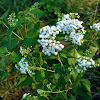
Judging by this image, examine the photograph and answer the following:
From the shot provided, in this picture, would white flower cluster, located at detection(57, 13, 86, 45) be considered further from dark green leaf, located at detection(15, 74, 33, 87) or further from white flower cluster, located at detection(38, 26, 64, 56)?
dark green leaf, located at detection(15, 74, 33, 87)

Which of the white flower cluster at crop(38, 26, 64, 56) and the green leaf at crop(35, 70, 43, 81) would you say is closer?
the white flower cluster at crop(38, 26, 64, 56)

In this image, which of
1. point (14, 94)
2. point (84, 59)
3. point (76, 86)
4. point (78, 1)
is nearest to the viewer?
point (84, 59)

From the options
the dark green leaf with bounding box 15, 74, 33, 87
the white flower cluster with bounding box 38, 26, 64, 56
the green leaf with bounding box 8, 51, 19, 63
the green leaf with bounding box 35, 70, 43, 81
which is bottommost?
the dark green leaf with bounding box 15, 74, 33, 87

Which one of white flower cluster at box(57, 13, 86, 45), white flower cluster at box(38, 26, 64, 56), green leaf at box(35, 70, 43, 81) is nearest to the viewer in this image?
Result: white flower cluster at box(38, 26, 64, 56)

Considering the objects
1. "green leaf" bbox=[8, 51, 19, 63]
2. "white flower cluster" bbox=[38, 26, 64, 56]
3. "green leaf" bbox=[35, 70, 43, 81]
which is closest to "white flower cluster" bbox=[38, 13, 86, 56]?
"white flower cluster" bbox=[38, 26, 64, 56]

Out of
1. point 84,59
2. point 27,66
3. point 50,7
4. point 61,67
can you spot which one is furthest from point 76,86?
point 50,7

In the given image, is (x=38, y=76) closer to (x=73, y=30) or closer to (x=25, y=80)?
(x=25, y=80)

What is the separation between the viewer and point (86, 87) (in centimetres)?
214

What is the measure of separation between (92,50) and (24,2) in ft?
11.4

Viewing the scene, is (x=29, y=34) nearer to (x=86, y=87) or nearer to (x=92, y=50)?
(x=92, y=50)

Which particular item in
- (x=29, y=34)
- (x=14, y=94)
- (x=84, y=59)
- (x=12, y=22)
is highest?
(x=12, y=22)

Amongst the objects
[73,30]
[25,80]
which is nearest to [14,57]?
[25,80]

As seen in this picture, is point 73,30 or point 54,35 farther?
point 73,30

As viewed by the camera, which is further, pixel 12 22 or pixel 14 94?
pixel 14 94
